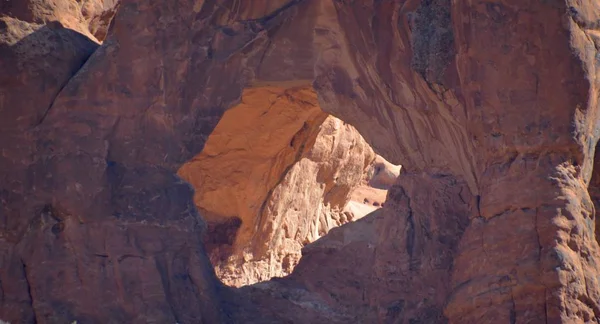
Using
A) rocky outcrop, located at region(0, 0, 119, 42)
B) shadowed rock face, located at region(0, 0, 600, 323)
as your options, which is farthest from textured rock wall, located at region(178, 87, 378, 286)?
rocky outcrop, located at region(0, 0, 119, 42)

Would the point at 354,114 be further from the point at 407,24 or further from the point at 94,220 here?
the point at 94,220

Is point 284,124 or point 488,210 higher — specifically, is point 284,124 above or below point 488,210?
above

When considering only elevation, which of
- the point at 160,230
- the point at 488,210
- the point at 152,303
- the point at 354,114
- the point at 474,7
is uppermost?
the point at 474,7

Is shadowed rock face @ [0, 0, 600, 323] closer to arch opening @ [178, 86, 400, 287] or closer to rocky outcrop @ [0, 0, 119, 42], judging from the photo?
rocky outcrop @ [0, 0, 119, 42]

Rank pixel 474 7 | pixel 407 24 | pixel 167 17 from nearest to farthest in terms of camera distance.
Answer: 1. pixel 474 7
2. pixel 407 24
3. pixel 167 17

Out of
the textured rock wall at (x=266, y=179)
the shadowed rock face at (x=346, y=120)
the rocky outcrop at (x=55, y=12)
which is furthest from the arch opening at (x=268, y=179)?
the rocky outcrop at (x=55, y=12)

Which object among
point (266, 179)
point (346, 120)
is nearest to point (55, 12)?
point (346, 120)

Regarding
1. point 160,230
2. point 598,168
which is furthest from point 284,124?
point 598,168

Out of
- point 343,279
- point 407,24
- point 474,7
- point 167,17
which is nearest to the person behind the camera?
point 474,7
